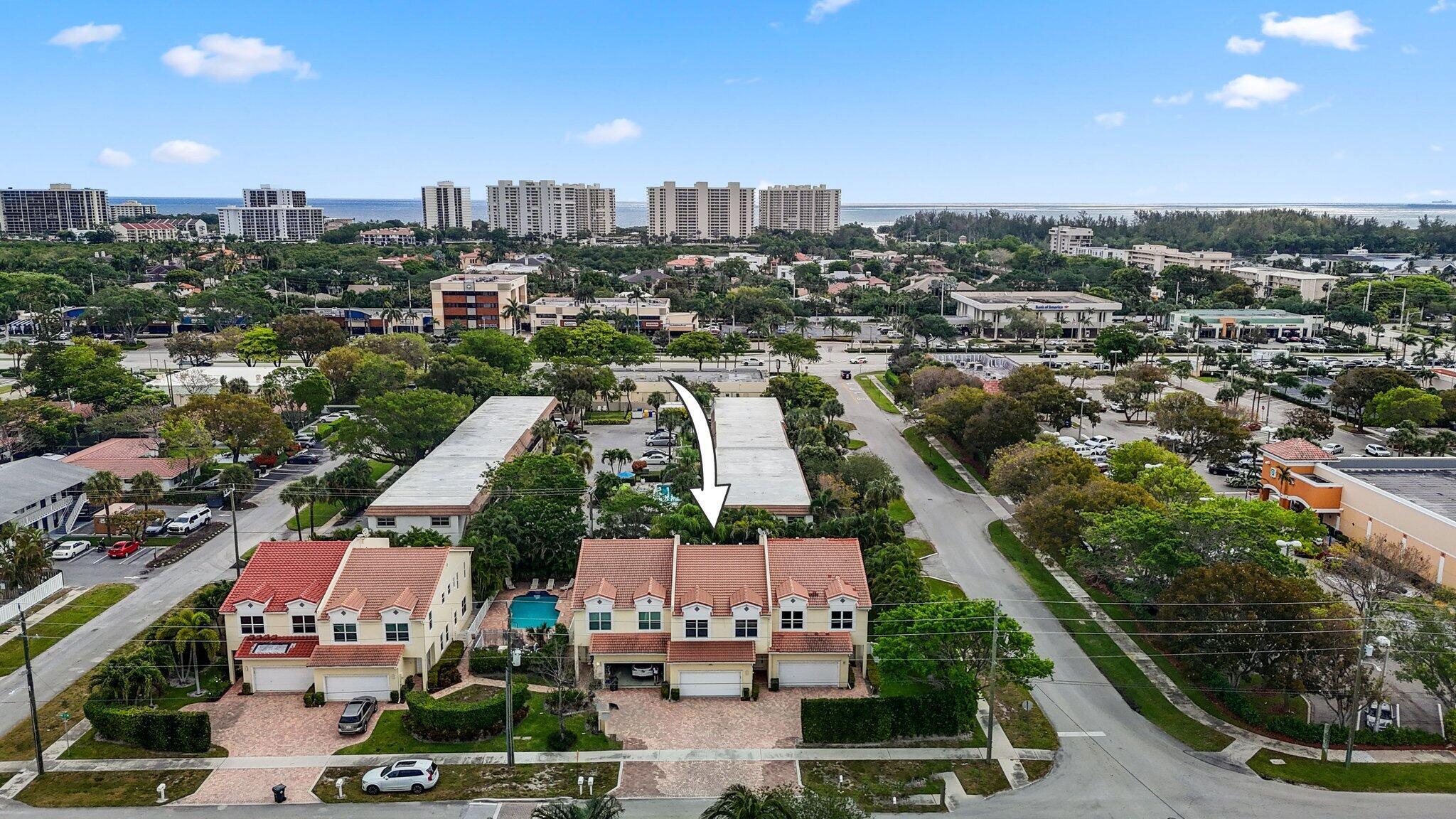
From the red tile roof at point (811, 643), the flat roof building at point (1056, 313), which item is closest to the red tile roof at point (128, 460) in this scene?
the red tile roof at point (811, 643)

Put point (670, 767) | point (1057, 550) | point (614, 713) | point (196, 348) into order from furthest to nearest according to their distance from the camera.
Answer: point (196, 348)
point (1057, 550)
point (614, 713)
point (670, 767)

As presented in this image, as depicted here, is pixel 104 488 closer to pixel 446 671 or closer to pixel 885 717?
pixel 446 671

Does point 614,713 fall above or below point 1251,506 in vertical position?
below

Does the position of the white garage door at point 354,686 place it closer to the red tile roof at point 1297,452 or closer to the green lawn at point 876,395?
the red tile roof at point 1297,452

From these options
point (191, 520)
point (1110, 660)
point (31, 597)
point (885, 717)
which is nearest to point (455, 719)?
point (885, 717)

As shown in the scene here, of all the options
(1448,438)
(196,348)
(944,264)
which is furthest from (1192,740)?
(944,264)

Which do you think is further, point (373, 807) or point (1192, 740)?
point (1192, 740)

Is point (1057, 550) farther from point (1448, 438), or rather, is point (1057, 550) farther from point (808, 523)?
Answer: point (1448, 438)
